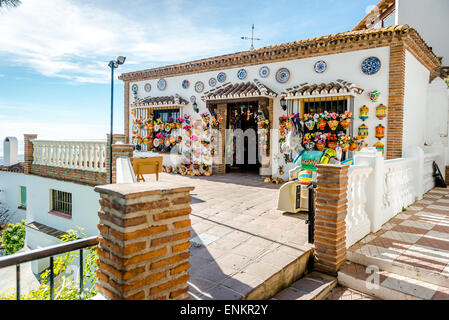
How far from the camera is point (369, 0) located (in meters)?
13.3

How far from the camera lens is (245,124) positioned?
464 inches

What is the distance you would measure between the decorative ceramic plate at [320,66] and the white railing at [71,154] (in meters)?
6.45

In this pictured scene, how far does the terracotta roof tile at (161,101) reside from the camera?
11.2 meters

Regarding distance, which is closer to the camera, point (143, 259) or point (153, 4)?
point (143, 259)

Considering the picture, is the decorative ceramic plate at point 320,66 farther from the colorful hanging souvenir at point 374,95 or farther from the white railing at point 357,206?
the white railing at point 357,206

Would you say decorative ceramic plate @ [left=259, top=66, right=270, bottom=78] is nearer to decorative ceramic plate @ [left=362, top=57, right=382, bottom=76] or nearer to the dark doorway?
the dark doorway

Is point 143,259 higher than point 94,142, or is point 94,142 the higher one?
point 94,142

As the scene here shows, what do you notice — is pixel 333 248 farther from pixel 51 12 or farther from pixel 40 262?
pixel 40 262

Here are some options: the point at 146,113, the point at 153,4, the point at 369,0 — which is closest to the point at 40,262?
the point at 146,113

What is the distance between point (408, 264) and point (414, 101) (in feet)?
23.4

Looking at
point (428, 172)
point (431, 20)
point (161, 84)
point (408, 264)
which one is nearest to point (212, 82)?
point (161, 84)

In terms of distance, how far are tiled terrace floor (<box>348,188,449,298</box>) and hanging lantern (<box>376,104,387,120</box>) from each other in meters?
2.88

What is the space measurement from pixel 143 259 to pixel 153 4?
24.9ft

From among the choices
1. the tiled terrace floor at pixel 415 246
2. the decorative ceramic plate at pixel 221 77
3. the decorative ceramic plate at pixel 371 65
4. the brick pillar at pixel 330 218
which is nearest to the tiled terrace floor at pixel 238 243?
the brick pillar at pixel 330 218
